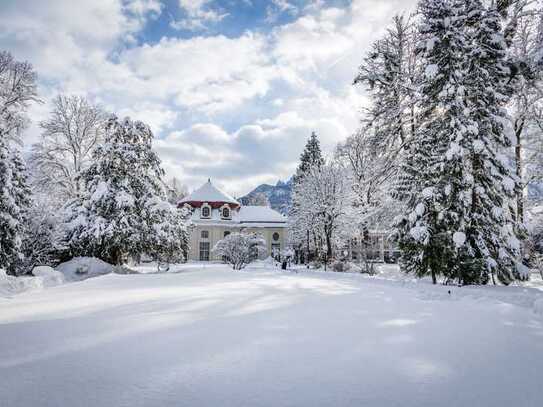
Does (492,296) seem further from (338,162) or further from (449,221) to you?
(338,162)

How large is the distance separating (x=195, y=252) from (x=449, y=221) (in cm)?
3677

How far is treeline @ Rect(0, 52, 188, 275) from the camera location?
11077 millimetres

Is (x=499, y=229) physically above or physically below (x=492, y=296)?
above

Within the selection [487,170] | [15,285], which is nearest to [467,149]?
[487,170]

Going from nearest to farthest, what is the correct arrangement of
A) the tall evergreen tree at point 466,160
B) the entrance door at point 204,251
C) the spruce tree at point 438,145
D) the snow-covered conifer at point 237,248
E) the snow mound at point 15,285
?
the snow mound at point 15,285 < the tall evergreen tree at point 466,160 < the spruce tree at point 438,145 < the snow-covered conifer at point 237,248 < the entrance door at point 204,251

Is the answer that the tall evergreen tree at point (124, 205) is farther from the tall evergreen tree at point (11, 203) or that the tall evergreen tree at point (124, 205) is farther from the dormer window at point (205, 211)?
the dormer window at point (205, 211)

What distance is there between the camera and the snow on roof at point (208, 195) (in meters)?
44.2

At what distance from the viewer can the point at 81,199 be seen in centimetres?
1639

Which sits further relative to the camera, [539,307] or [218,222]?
[218,222]

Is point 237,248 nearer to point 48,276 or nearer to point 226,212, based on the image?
point 48,276

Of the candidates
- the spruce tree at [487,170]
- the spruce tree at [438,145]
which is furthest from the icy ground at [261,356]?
the spruce tree at [438,145]

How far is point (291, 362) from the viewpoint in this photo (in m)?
3.04

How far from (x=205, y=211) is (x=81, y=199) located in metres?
27.4

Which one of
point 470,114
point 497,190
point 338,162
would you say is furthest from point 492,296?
point 338,162
